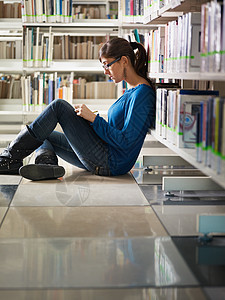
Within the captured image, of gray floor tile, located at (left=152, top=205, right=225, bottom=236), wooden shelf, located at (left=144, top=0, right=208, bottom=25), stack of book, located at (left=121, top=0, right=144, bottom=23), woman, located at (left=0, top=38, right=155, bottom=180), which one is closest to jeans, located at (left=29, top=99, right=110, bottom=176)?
woman, located at (left=0, top=38, right=155, bottom=180)

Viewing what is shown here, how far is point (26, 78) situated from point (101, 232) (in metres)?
3.61

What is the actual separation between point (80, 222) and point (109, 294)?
744mm

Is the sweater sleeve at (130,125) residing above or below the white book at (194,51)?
below

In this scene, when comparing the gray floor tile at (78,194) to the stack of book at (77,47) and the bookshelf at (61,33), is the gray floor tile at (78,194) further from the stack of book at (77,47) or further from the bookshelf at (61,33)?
the stack of book at (77,47)

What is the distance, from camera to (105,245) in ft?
6.18

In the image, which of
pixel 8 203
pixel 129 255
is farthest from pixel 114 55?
pixel 129 255

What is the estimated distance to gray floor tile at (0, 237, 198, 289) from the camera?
1541 mm

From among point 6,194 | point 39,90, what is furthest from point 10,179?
point 39,90

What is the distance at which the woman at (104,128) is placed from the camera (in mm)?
2863

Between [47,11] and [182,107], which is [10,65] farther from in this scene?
[182,107]

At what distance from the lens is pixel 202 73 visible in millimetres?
1854

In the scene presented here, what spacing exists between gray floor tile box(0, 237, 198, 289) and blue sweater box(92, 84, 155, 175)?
1000 mm

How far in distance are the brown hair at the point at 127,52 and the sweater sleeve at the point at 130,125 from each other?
22 centimetres

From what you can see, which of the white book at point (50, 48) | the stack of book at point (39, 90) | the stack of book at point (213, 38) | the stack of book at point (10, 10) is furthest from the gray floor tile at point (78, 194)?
the stack of book at point (10, 10)
